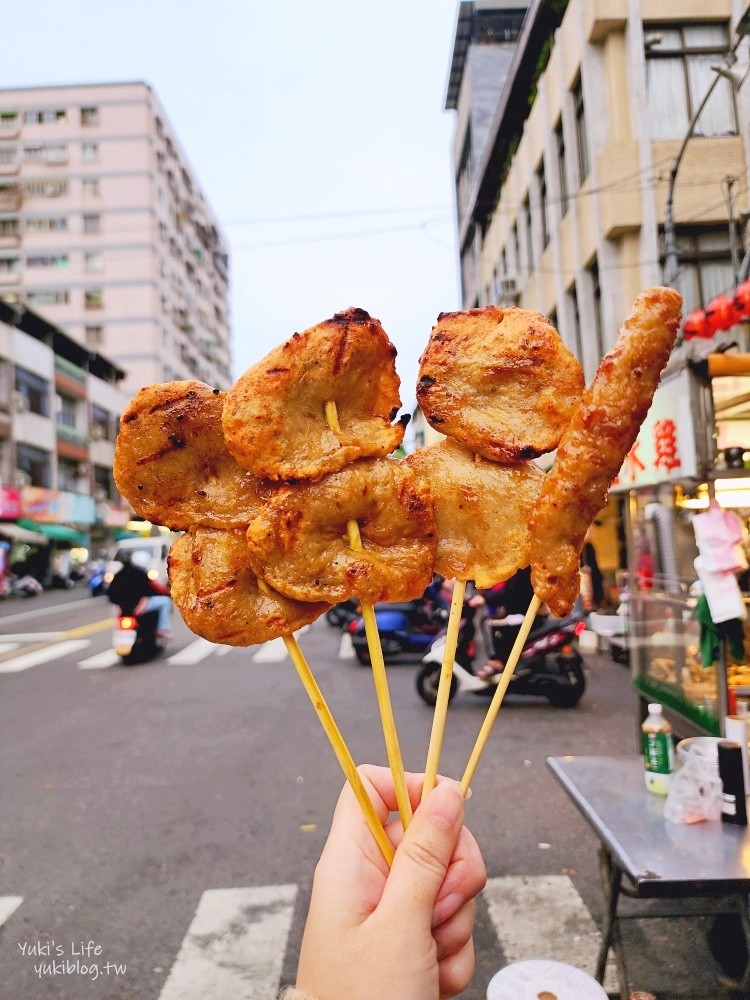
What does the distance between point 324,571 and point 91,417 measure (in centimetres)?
4602

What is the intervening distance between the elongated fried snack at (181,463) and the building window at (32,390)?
3582cm

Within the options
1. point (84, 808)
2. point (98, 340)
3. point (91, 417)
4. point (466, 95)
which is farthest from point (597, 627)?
point (98, 340)

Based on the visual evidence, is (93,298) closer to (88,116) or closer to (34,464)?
(88,116)

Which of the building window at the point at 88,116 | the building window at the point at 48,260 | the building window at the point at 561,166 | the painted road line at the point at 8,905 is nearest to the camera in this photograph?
the painted road line at the point at 8,905

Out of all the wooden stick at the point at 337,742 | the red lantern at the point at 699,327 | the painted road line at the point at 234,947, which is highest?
the red lantern at the point at 699,327

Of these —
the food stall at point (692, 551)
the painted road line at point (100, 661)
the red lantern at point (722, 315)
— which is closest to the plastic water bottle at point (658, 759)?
the food stall at point (692, 551)

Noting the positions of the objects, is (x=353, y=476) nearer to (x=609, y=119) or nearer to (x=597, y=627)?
(x=597, y=627)

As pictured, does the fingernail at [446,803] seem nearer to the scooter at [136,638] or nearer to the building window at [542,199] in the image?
the scooter at [136,638]

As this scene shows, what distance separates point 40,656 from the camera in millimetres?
13070

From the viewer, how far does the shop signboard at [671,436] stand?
506 cm

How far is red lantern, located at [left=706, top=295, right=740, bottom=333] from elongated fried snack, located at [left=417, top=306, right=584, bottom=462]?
4.46 metres

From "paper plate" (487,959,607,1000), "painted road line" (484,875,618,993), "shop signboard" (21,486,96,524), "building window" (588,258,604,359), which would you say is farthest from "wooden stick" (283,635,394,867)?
"shop signboard" (21,486,96,524)

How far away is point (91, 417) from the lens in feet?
144

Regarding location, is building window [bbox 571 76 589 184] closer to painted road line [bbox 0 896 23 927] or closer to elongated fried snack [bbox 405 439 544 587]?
elongated fried snack [bbox 405 439 544 587]
